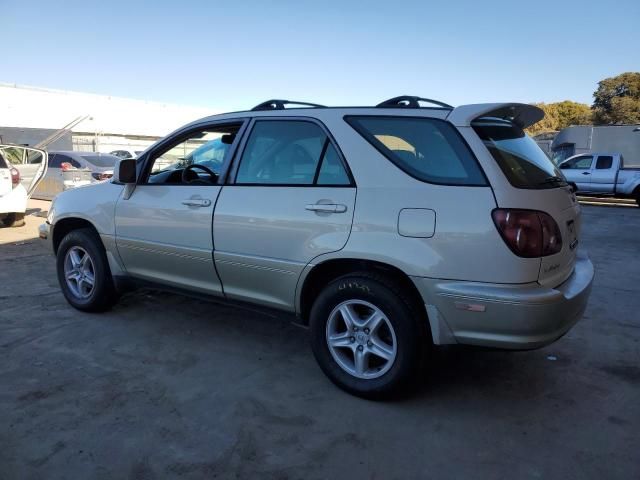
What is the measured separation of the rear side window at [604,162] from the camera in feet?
55.9

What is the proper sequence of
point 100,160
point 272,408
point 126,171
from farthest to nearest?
1. point 100,160
2. point 126,171
3. point 272,408

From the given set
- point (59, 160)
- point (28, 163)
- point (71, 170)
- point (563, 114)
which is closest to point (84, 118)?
point (59, 160)

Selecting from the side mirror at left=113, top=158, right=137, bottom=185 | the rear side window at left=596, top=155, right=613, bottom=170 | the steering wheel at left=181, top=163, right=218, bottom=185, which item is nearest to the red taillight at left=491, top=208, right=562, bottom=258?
the steering wheel at left=181, top=163, right=218, bottom=185

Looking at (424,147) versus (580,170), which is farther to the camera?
(580,170)

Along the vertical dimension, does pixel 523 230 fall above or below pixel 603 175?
above

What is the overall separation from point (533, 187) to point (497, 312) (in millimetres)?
732

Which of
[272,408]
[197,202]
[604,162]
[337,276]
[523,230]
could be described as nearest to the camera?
[523,230]

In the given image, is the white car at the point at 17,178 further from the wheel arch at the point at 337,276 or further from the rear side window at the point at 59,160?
the wheel arch at the point at 337,276

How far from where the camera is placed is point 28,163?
31.5 feet

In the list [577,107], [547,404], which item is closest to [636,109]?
[577,107]

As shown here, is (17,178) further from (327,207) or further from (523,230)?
(523,230)

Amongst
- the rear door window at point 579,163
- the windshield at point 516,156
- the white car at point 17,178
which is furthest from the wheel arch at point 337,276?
the rear door window at point 579,163

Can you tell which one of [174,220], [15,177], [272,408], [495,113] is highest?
[495,113]

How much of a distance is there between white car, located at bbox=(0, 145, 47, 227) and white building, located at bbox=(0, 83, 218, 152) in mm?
18236
